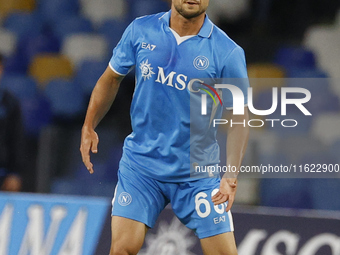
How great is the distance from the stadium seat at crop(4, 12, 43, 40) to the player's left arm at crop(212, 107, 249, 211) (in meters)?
4.99

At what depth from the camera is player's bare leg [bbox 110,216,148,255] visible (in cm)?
314

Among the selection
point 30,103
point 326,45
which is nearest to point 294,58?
point 326,45

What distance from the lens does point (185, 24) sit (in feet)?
10.7

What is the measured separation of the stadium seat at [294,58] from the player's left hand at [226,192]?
3353 mm

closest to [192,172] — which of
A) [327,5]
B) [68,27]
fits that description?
[327,5]

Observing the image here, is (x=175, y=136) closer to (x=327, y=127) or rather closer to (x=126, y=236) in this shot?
(x=126, y=236)

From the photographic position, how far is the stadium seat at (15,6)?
8203 mm

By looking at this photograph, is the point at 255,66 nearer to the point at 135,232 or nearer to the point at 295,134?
the point at 295,134

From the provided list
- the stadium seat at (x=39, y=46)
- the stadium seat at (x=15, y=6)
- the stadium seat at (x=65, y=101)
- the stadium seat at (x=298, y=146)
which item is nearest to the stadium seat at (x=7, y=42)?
the stadium seat at (x=39, y=46)

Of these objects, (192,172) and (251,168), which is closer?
(192,172)

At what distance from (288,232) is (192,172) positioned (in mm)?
1292

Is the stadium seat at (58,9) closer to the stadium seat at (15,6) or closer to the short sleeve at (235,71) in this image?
the stadium seat at (15,6)

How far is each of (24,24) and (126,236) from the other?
209 inches

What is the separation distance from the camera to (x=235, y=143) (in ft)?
10.5
